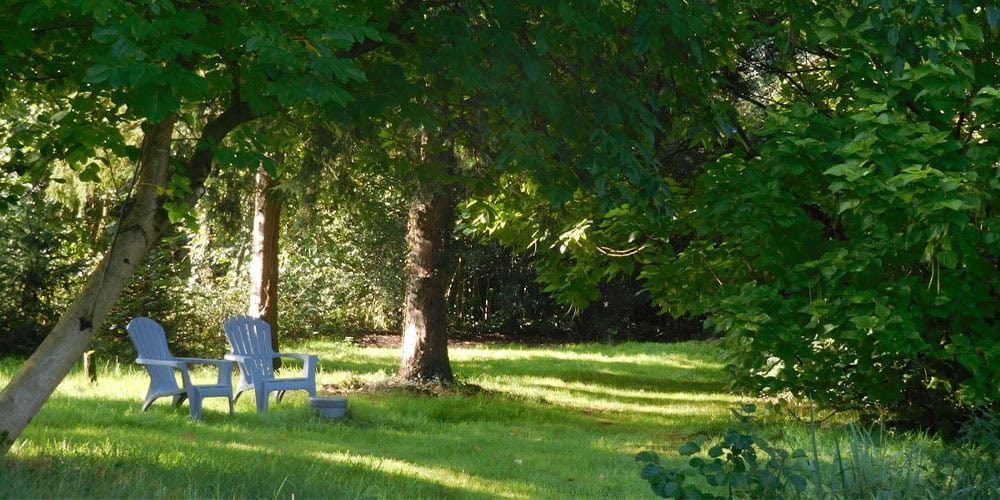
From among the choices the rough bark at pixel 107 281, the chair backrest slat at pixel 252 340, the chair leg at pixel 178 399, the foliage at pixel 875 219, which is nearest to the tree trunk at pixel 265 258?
the chair backrest slat at pixel 252 340

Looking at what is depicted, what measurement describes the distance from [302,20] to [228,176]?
9.64 metres

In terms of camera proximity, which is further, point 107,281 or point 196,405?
point 196,405

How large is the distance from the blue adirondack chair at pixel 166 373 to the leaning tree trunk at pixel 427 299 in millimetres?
3183

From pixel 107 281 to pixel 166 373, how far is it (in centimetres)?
356

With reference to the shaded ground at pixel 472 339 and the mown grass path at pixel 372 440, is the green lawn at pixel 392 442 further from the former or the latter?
Result: the shaded ground at pixel 472 339

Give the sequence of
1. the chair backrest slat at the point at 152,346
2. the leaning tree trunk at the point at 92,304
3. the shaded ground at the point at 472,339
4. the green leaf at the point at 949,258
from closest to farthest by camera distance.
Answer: the leaning tree trunk at the point at 92,304, the green leaf at the point at 949,258, the chair backrest slat at the point at 152,346, the shaded ground at the point at 472,339

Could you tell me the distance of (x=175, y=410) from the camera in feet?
30.4

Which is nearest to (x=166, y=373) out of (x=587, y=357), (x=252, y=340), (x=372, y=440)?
(x=252, y=340)

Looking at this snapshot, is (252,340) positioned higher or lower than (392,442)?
higher

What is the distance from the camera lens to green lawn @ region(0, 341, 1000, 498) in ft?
18.3

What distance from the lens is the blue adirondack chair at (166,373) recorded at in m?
9.02

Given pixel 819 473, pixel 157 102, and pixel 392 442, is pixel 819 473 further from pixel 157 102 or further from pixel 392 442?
pixel 392 442

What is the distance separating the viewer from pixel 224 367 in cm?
952

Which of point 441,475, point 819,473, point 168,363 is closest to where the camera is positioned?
point 819,473
